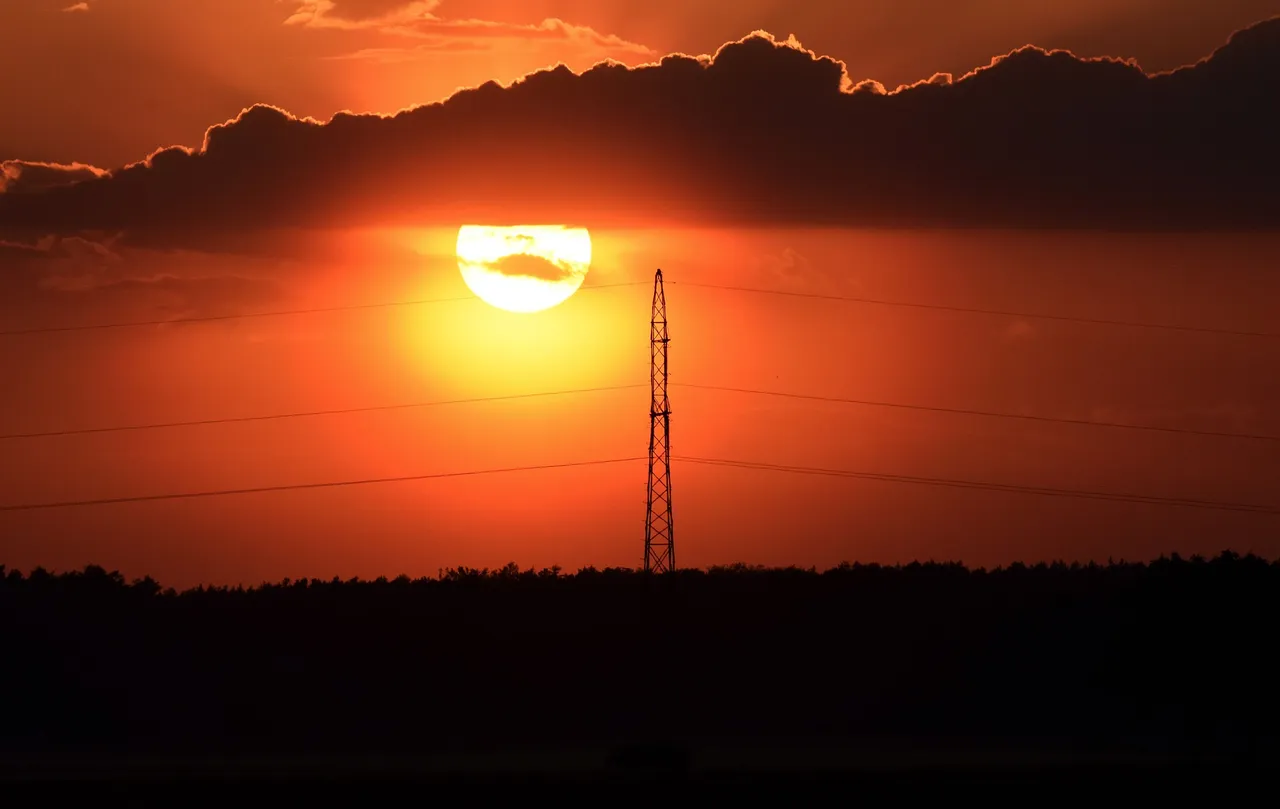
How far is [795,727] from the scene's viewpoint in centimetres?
8238

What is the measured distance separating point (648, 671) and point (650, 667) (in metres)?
0.38

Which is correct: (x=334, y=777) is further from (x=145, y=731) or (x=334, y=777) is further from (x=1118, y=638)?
(x=1118, y=638)

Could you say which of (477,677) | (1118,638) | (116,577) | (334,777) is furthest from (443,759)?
(116,577)

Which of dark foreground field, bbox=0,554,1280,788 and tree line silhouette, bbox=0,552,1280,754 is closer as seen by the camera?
dark foreground field, bbox=0,554,1280,788

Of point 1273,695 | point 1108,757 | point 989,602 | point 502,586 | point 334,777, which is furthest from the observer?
point 502,586

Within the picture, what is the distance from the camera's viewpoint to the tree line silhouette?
8106cm

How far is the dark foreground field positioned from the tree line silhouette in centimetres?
16

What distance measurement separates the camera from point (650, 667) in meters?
87.5

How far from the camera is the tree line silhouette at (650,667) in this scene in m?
81.1

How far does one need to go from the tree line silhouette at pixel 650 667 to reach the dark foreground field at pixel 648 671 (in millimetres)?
158

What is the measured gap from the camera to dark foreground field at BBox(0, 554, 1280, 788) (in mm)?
78250

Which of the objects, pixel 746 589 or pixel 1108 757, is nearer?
pixel 1108 757

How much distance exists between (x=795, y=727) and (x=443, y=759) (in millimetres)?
23025

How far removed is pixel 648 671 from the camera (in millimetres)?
87188
